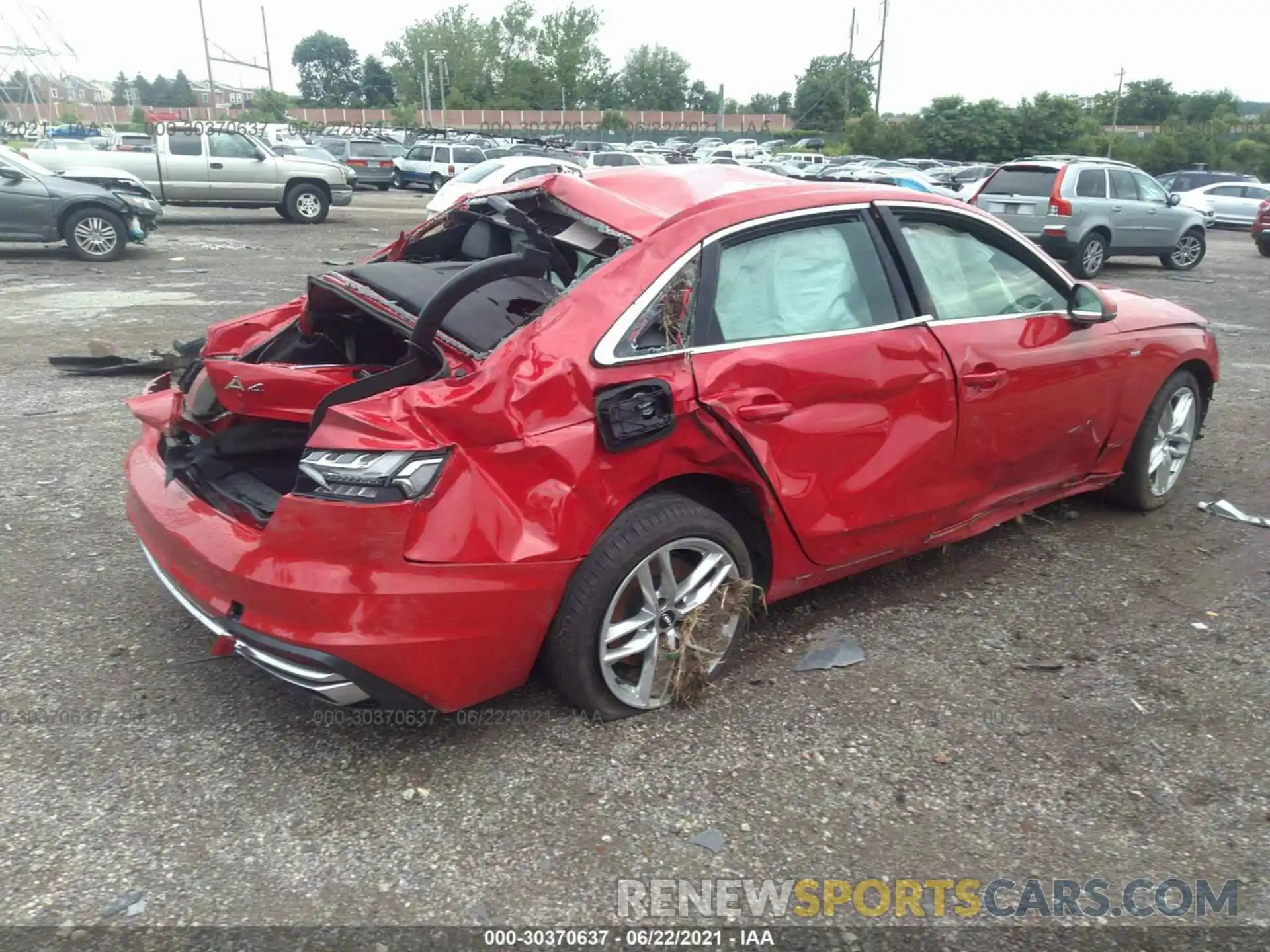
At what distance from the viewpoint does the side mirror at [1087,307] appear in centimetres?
417

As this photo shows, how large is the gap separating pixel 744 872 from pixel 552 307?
1640mm

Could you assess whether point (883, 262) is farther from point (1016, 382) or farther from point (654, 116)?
point (654, 116)

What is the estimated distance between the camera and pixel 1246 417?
6.88 meters

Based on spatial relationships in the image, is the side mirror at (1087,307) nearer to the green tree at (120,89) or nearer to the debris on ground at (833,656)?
the debris on ground at (833,656)

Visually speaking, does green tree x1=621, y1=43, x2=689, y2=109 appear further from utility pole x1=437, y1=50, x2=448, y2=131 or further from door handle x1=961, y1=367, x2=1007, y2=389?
door handle x1=961, y1=367, x2=1007, y2=389

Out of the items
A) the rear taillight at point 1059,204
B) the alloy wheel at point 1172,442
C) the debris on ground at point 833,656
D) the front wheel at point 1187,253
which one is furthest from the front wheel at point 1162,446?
the front wheel at point 1187,253

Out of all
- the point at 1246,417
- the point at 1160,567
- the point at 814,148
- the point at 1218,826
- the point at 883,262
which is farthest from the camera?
the point at 814,148

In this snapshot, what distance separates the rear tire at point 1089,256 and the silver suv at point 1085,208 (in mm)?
12

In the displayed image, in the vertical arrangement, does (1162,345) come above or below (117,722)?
above

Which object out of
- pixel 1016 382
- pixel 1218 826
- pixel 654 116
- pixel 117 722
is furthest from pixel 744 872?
pixel 654 116

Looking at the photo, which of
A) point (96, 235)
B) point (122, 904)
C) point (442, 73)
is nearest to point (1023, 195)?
point (96, 235)

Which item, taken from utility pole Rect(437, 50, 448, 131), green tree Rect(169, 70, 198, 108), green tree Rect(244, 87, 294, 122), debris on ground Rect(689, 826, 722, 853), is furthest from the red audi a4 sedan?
green tree Rect(169, 70, 198, 108)

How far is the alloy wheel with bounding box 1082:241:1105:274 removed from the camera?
15320mm

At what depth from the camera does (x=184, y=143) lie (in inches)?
752
